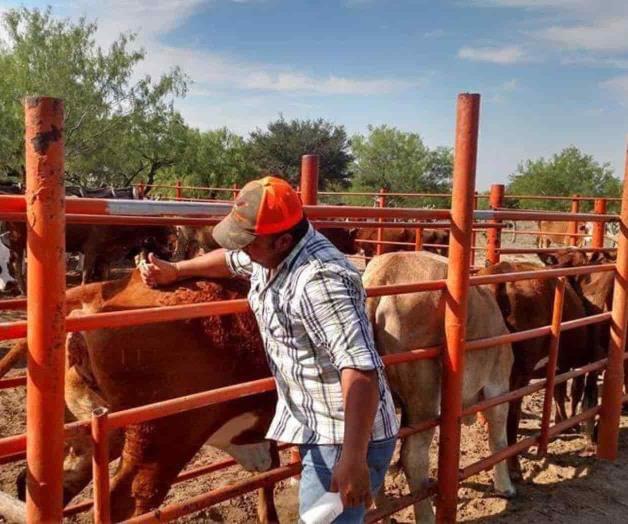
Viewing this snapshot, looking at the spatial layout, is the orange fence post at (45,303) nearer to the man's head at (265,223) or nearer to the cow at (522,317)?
the man's head at (265,223)

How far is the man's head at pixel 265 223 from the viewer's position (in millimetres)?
1870

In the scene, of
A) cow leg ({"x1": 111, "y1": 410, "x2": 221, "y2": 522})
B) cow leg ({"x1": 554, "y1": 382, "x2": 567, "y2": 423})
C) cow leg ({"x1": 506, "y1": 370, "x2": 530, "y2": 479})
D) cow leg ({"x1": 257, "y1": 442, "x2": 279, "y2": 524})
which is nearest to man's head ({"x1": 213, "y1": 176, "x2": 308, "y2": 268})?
cow leg ({"x1": 111, "y1": 410, "x2": 221, "y2": 522})

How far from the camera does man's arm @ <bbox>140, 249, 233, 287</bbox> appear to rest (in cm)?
266

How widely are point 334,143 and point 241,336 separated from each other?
43.1 meters

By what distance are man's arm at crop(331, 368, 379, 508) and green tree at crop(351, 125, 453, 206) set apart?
148 feet

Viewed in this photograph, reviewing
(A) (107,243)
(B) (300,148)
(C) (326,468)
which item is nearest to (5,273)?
(A) (107,243)

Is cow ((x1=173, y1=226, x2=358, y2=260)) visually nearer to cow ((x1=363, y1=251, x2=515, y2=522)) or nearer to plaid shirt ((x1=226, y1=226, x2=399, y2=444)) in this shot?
cow ((x1=363, y1=251, x2=515, y2=522))

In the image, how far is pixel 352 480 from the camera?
5.85 feet

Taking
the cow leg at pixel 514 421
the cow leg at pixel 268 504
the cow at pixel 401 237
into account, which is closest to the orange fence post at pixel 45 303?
the cow leg at pixel 268 504

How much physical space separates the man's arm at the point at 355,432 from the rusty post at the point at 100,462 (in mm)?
770

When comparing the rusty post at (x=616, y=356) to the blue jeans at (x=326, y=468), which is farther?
the rusty post at (x=616, y=356)

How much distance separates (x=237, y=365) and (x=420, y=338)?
3.58ft

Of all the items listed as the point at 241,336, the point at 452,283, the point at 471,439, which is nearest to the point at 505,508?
the point at 471,439

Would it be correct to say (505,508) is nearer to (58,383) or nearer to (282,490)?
(282,490)
